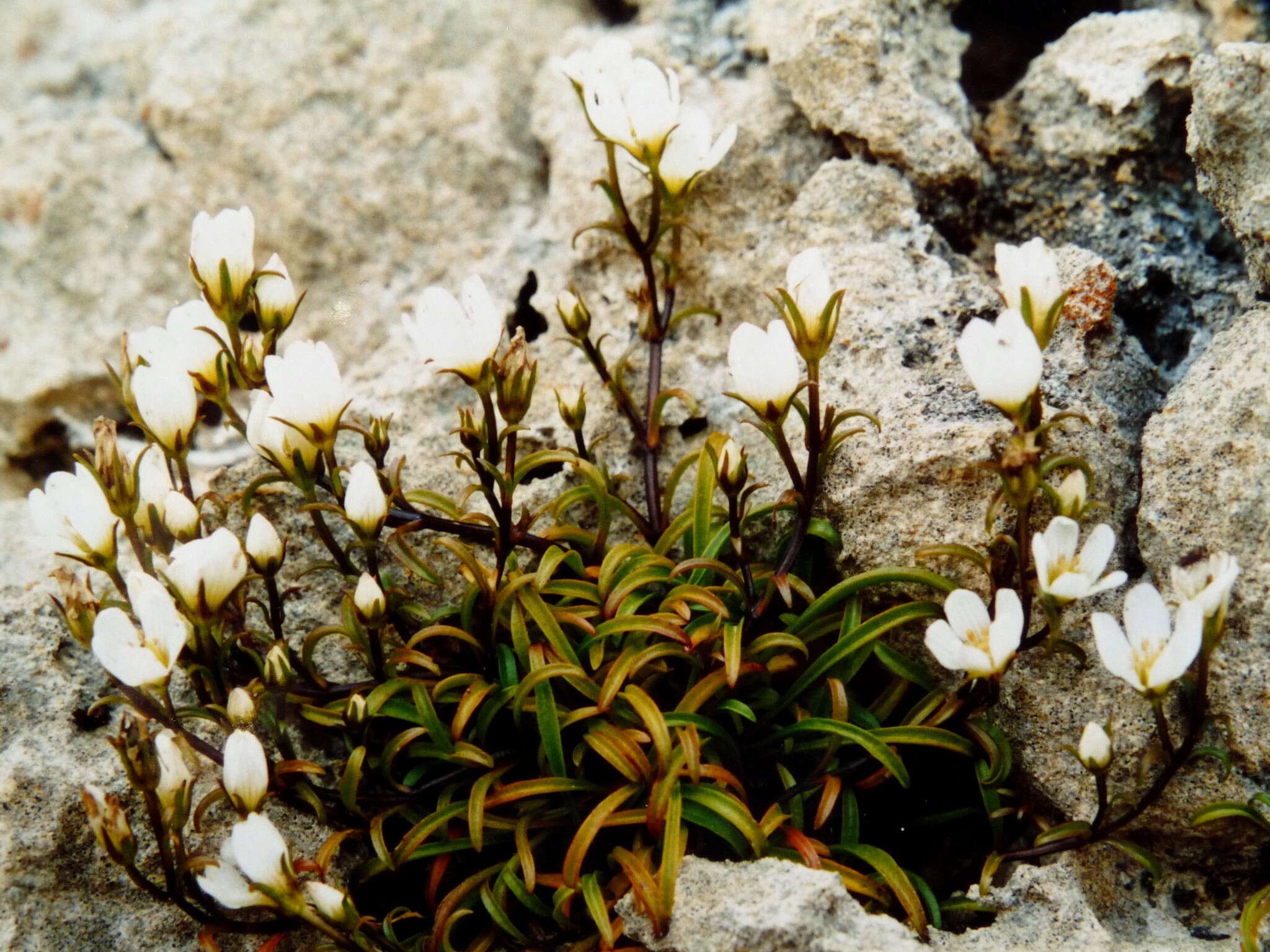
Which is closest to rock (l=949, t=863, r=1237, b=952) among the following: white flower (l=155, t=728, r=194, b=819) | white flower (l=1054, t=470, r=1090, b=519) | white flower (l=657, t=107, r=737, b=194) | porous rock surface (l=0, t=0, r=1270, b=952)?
porous rock surface (l=0, t=0, r=1270, b=952)

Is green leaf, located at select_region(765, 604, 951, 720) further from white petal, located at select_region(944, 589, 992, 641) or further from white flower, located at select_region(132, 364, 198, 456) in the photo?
white flower, located at select_region(132, 364, 198, 456)

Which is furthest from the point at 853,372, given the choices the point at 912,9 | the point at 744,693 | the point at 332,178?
the point at 332,178

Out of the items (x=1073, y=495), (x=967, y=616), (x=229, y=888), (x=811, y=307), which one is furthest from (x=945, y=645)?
(x=229, y=888)

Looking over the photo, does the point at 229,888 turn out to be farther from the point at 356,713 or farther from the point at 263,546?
the point at 263,546

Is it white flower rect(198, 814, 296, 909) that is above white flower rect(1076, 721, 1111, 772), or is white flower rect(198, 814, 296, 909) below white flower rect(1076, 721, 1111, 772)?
above

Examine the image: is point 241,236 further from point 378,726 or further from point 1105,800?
point 1105,800

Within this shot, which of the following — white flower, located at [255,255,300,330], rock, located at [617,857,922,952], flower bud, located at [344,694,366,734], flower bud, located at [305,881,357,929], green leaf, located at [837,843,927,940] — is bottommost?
green leaf, located at [837,843,927,940]

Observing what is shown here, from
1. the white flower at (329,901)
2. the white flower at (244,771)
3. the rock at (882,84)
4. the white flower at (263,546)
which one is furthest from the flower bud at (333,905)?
the rock at (882,84)
